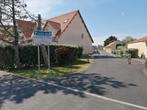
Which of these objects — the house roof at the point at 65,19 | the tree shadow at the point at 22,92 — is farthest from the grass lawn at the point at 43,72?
the house roof at the point at 65,19

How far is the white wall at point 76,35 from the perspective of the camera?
115ft

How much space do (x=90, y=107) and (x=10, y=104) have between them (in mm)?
2895

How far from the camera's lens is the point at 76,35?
1475 inches

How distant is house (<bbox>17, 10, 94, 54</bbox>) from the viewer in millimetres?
34141

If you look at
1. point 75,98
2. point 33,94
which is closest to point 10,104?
point 33,94

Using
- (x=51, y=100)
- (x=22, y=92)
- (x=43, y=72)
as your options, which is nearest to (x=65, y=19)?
(x=43, y=72)

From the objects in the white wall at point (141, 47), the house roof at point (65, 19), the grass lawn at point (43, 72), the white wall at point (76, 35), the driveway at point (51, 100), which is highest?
the house roof at point (65, 19)

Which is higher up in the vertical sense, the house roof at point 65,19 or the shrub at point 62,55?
the house roof at point 65,19

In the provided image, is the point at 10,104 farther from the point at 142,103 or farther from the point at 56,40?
the point at 56,40

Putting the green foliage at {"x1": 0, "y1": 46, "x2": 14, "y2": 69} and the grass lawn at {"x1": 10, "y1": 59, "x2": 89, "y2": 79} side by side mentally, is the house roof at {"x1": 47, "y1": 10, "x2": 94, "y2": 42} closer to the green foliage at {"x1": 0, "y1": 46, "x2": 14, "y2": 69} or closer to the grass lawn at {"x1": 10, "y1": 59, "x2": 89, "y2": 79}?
the green foliage at {"x1": 0, "y1": 46, "x2": 14, "y2": 69}

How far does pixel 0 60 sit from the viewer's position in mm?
18281

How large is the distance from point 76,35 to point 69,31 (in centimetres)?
219

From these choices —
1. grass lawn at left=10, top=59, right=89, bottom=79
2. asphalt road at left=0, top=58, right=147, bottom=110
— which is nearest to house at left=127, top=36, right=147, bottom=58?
grass lawn at left=10, top=59, right=89, bottom=79

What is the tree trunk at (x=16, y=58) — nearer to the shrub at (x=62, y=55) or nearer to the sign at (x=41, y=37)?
the sign at (x=41, y=37)
